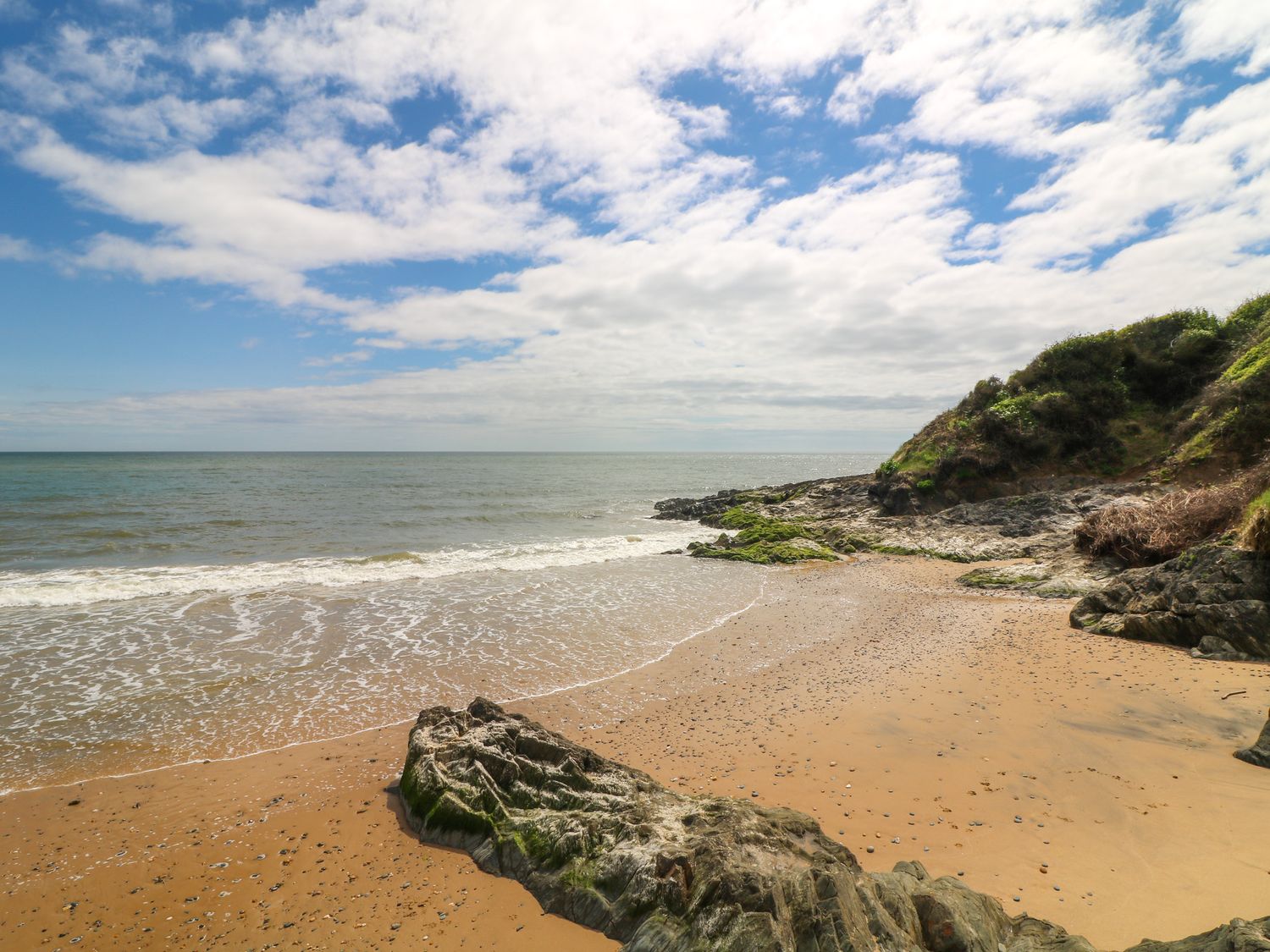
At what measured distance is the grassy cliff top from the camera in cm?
2666

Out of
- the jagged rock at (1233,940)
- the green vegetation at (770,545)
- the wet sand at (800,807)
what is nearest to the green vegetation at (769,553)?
the green vegetation at (770,545)

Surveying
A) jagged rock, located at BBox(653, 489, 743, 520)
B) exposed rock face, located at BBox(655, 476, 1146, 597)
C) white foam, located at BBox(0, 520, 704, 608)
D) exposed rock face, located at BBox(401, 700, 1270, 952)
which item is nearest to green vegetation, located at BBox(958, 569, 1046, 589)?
exposed rock face, located at BBox(655, 476, 1146, 597)

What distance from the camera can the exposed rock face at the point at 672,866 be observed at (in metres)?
3.79

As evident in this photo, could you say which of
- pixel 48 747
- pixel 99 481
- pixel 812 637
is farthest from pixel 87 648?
pixel 99 481

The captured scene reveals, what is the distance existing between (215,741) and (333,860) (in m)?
4.12

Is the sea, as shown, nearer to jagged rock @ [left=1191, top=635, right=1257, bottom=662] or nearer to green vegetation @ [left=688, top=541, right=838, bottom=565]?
green vegetation @ [left=688, top=541, right=838, bottom=565]

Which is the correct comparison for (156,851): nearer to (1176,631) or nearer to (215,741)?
(215,741)

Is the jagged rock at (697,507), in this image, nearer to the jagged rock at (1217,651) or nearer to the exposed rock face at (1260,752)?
the jagged rock at (1217,651)

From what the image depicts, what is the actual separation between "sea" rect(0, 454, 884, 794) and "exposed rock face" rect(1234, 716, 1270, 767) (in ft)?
27.0

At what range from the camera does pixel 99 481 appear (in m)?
60.2

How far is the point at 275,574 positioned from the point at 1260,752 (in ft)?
76.2

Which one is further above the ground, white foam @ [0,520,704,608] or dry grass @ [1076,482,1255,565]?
dry grass @ [1076,482,1255,565]

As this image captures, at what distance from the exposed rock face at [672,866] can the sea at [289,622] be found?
376 cm

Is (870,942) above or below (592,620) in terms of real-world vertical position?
above
